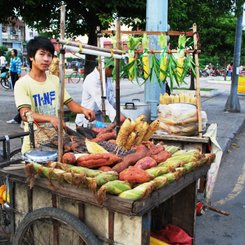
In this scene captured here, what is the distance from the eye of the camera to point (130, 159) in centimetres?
266

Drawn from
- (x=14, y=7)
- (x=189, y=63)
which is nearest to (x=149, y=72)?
(x=189, y=63)

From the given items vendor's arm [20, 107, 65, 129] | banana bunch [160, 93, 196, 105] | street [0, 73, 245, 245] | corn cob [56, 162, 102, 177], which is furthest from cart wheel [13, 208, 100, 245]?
banana bunch [160, 93, 196, 105]

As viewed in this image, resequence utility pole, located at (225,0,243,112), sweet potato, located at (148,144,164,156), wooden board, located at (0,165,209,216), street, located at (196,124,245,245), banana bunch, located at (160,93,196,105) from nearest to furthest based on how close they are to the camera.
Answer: wooden board, located at (0,165,209,216), sweet potato, located at (148,144,164,156), street, located at (196,124,245,245), banana bunch, located at (160,93,196,105), utility pole, located at (225,0,243,112)

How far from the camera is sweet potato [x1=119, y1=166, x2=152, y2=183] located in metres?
2.34

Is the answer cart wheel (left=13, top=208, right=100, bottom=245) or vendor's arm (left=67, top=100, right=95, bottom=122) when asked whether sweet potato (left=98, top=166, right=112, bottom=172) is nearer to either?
cart wheel (left=13, top=208, right=100, bottom=245)

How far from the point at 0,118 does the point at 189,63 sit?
661 centimetres

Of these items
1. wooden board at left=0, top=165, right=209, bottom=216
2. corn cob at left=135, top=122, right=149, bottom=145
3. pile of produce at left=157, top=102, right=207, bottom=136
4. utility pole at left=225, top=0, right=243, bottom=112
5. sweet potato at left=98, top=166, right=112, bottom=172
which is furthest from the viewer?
utility pole at left=225, top=0, right=243, bottom=112

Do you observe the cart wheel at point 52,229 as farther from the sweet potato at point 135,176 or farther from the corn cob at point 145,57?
the corn cob at point 145,57

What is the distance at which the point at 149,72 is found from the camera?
14.5 feet

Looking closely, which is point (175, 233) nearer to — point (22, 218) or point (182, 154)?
point (182, 154)

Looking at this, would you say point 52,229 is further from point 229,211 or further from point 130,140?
point 229,211

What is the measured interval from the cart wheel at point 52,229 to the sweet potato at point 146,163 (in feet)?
1.87

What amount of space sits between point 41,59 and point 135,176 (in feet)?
4.69

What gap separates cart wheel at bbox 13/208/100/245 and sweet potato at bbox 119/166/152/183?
0.41 metres
